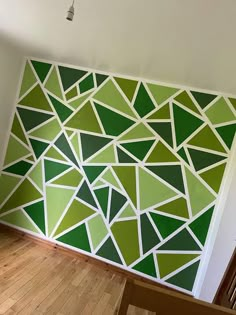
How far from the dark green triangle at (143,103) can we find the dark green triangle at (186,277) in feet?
5.21

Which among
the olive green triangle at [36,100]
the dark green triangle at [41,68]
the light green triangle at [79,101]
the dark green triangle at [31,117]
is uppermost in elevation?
the dark green triangle at [41,68]

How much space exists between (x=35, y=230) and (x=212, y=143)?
2136 millimetres

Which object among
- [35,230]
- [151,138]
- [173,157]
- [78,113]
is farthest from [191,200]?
[35,230]

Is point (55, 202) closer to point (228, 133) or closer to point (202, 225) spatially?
point (202, 225)

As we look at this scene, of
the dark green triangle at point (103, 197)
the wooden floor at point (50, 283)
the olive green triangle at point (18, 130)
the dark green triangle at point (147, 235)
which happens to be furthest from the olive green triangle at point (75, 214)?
the olive green triangle at point (18, 130)

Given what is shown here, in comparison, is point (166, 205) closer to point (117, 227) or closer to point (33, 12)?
point (117, 227)

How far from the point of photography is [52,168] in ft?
11.3

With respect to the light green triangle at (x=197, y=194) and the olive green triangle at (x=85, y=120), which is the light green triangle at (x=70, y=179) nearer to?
the olive green triangle at (x=85, y=120)

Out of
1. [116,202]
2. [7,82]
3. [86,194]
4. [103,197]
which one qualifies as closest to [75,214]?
[86,194]

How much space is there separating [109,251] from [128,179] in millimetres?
785

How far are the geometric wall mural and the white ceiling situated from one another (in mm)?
285

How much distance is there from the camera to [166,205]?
3105mm

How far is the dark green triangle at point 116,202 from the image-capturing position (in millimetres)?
3230

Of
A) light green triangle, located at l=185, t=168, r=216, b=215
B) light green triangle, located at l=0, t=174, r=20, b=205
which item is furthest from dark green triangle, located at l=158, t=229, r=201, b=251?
light green triangle, located at l=0, t=174, r=20, b=205
